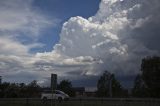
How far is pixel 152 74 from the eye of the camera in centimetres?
9812

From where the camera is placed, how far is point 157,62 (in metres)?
101

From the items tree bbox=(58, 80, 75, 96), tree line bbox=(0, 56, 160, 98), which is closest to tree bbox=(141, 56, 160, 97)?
tree line bbox=(0, 56, 160, 98)

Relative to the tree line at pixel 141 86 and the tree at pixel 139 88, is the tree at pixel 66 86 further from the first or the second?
the tree at pixel 139 88

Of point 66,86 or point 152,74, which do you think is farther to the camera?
point 66,86

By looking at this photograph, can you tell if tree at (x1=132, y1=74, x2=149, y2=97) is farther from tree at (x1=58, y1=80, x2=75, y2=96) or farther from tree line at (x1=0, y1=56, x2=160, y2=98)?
tree at (x1=58, y1=80, x2=75, y2=96)

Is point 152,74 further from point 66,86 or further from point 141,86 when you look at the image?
Answer: point 66,86

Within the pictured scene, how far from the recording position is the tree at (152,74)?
94256 mm

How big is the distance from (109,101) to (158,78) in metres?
48.4

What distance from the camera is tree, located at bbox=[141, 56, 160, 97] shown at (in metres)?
94.3

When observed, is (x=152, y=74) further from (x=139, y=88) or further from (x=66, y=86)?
(x=66, y=86)

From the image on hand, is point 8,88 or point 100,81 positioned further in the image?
point 100,81

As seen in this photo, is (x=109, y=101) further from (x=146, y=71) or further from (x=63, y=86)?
(x=63, y=86)

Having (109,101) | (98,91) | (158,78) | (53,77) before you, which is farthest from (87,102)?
(98,91)

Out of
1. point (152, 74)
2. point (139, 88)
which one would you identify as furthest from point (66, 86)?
point (152, 74)
